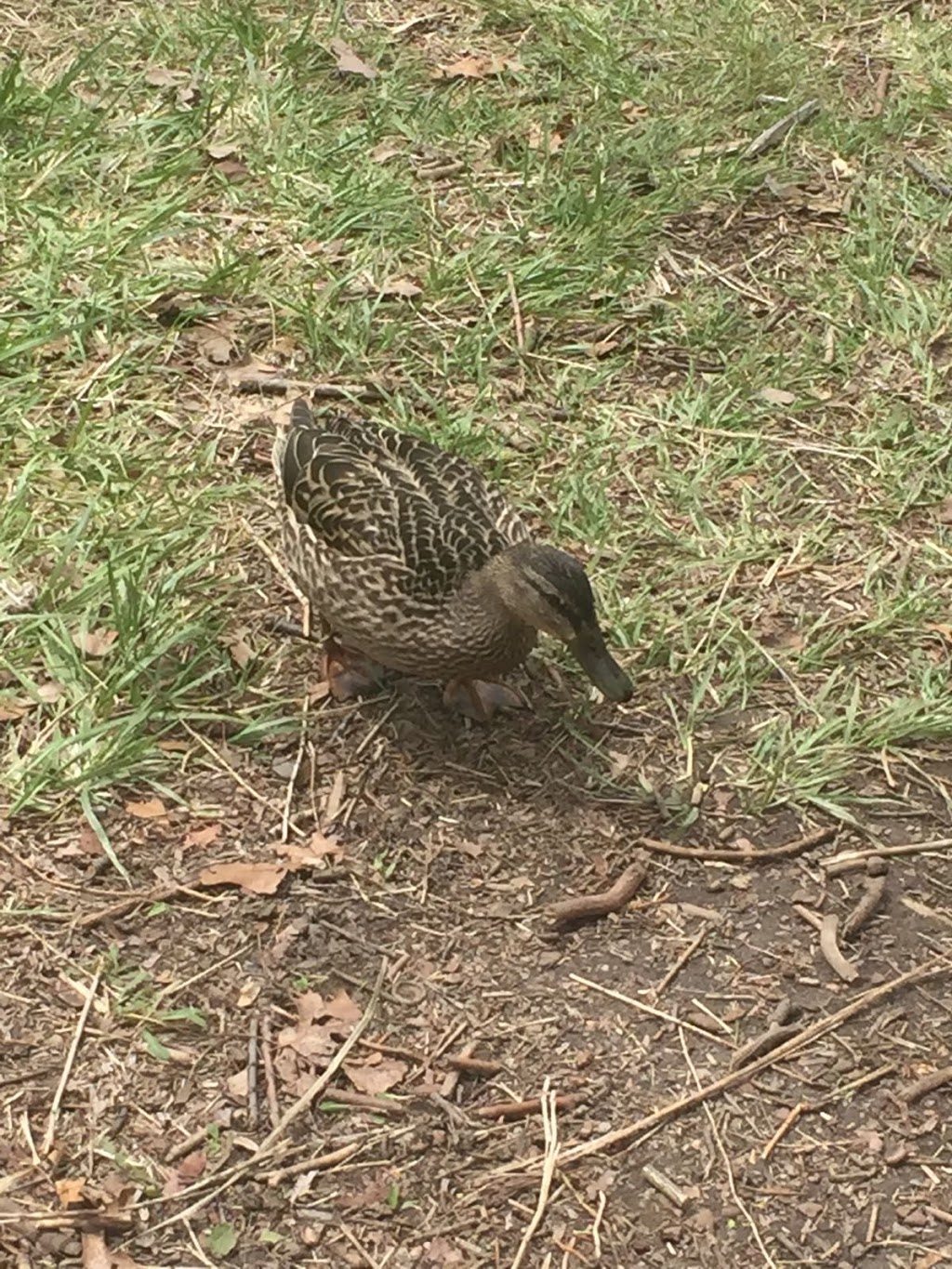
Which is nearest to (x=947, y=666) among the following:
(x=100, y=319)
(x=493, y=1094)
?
(x=493, y=1094)

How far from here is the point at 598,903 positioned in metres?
3.72

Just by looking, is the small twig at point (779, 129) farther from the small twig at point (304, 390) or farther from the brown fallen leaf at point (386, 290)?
the small twig at point (304, 390)

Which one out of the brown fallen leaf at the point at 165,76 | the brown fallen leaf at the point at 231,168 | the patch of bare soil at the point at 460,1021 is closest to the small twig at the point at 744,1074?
the patch of bare soil at the point at 460,1021

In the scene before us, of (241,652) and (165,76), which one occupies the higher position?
(165,76)

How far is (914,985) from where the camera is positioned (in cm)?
366

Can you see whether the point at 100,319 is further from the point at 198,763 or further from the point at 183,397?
the point at 198,763

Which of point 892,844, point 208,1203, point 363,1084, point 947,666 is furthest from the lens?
point 947,666

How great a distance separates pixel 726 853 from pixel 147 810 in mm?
1450

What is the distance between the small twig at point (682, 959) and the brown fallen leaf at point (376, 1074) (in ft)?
2.08

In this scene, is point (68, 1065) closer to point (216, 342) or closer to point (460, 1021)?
point (460, 1021)

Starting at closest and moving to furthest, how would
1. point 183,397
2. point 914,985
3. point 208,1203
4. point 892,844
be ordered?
1. point 208,1203
2. point 914,985
3. point 892,844
4. point 183,397

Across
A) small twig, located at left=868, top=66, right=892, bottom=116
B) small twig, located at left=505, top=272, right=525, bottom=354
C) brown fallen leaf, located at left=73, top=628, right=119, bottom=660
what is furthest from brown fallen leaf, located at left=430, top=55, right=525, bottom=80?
brown fallen leaf, located at left=73, top=628, right=119, bottom=660

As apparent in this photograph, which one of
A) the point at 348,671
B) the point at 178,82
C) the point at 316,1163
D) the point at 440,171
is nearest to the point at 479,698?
the point at 348,671

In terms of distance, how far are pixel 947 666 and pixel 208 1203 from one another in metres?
2.49
